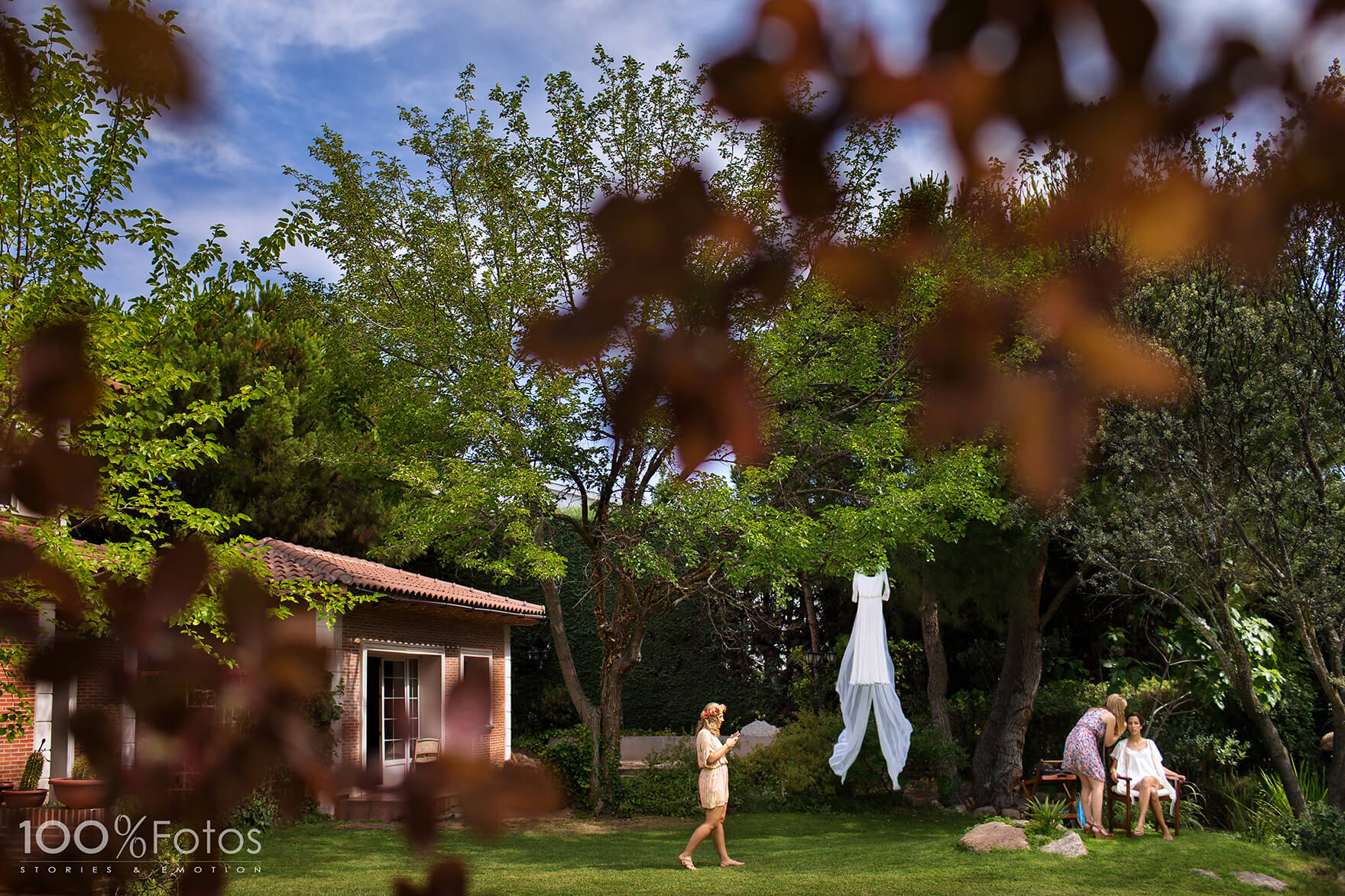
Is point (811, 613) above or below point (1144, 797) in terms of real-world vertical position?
above

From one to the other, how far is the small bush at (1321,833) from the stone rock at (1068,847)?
5.13 ft

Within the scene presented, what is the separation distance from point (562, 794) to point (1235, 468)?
8994 mm

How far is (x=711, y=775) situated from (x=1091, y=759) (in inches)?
119

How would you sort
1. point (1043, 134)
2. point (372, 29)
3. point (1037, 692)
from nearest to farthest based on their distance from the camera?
point (1043, 134) → point (372, 29) → point (1037, 692)

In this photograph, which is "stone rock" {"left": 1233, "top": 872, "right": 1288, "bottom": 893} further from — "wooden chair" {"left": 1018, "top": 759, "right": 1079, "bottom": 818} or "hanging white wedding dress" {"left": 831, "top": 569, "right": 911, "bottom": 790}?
"hanging white wedding dress" {"left": 831, "top": 569, "right": 911, "bottom": 790}

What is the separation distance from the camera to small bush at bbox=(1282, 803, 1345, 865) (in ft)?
22.6

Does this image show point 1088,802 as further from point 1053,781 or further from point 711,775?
point 711,775

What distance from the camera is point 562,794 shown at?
427 mm

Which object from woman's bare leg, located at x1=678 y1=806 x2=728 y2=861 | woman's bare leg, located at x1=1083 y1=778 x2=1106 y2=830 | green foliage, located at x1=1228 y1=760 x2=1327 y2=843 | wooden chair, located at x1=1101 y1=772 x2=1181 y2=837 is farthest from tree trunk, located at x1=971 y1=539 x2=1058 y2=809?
woman's bare leg, located at x1=678 y1=806 x2=728 y2=861

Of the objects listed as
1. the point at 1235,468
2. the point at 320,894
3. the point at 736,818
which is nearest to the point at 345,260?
the point at 320,894

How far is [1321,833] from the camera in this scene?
700 centimetres

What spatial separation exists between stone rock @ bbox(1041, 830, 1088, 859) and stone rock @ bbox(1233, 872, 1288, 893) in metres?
Result: 0.98

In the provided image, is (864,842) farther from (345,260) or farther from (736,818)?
(345,260)

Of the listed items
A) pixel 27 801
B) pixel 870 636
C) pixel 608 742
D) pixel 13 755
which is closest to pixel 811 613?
pixel 870 636
